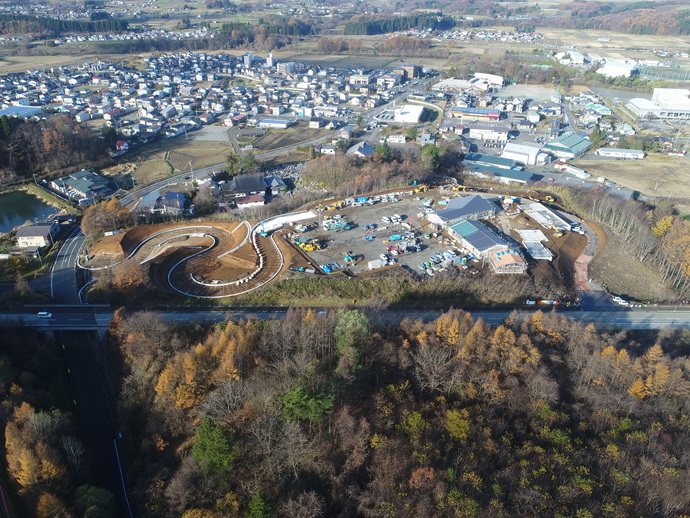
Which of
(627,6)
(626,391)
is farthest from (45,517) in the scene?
(627,6)

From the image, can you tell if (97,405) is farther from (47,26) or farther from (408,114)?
(47,26)

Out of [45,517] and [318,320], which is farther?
[318,320]

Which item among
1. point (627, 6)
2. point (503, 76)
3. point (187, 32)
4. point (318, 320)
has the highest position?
point (627, 6)

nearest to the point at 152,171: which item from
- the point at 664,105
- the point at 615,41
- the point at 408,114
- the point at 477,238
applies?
the point at 477,238

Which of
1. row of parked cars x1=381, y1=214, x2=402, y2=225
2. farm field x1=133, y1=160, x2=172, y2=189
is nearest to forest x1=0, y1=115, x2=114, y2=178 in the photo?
farm field x1=133, y1=160, x2=172, y2=189

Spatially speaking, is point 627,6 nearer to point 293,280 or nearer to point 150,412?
point 293,280

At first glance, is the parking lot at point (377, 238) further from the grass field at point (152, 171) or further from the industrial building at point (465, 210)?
the grass field at point (152, 171)

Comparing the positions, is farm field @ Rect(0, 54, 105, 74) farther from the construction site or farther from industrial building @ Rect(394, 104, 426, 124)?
the construction site
